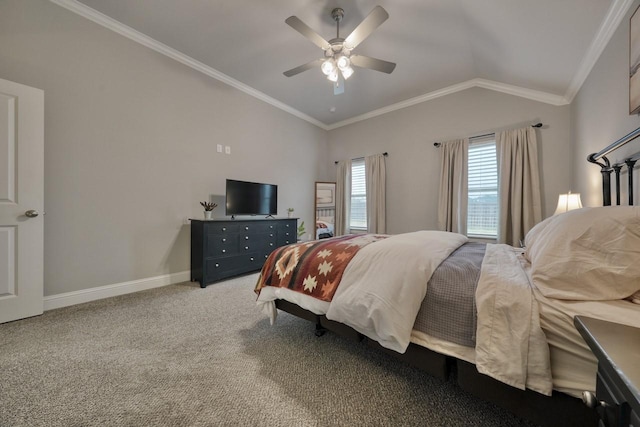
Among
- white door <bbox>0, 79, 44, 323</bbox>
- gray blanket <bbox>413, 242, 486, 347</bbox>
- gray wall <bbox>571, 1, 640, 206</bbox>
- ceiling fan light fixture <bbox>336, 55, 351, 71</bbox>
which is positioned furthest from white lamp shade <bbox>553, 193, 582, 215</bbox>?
white door <bbox>0, 79, 44, 323</bbox>

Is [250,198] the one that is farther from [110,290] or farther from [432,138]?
[432,138]

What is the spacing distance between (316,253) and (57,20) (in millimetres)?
3336

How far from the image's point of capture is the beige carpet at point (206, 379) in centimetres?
109

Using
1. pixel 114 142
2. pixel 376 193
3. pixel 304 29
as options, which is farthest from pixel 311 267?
pixel 376 193

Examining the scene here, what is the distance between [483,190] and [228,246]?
3.75 m

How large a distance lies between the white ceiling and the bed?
1953mm

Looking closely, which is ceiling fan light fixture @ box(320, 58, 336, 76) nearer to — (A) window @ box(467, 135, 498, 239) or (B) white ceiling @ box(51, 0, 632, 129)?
(B) white ceiling @ box(51, 0, 632, 129)

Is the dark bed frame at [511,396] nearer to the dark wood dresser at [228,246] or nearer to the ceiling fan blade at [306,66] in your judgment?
the dark wood dresser at [228,246]

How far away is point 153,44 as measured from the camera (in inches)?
110

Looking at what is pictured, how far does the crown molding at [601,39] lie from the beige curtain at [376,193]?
249 cm

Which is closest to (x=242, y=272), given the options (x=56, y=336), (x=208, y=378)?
(x=56, y=336)

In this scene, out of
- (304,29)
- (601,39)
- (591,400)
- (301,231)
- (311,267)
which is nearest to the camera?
(591,400)

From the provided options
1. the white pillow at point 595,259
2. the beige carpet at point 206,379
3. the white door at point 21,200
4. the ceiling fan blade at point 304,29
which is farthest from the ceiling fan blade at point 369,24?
the white door at point 21,200

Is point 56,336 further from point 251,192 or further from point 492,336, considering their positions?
point 492,336
